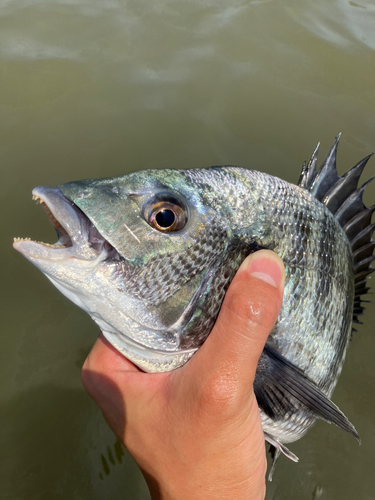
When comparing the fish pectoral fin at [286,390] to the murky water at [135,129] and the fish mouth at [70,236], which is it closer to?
the fish mouth at [70,236]

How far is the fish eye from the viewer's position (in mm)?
999

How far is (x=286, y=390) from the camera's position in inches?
45.7

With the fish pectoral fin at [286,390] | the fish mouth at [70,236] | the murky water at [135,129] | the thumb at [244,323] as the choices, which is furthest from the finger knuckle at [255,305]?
the murky water at [135,129]

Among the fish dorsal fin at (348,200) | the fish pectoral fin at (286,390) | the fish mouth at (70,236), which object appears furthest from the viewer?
the fish dorsal fin at (348,200)

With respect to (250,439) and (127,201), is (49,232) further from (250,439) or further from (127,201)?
(250,439)

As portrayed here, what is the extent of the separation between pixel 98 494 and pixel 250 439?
104 cm

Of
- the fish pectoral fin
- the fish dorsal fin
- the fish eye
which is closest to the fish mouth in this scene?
the fish eye

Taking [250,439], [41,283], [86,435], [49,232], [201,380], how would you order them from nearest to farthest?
[201,380] → [250,439] → [86,435] → [41,283] → [49,232]

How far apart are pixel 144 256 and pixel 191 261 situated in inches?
5.7

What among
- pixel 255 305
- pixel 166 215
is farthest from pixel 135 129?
pixel 255 305

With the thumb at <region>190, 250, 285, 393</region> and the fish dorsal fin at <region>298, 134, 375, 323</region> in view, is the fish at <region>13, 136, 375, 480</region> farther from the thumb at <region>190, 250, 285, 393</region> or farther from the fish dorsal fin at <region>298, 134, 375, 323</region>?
the fish dorsal fin at <region>298, 134, 375, 323</region>

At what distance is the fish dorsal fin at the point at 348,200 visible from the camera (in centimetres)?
163

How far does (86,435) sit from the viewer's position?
5.82ft

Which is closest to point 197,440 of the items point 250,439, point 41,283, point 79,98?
point 250,439
